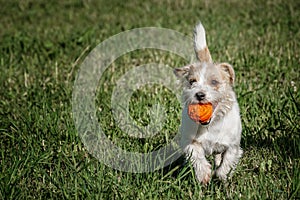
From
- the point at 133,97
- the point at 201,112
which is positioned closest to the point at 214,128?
the point at 201,112

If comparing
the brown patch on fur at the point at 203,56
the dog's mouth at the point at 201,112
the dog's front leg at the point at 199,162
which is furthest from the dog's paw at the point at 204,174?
the brown patch on fur at the point at 203,56

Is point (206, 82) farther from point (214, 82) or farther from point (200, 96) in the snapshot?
point (200, 96)

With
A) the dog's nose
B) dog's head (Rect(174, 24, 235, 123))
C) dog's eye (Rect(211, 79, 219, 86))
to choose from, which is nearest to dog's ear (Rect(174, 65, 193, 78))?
dog's head (Rect(174, 24, 235, 123))

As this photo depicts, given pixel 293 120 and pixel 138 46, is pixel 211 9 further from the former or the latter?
pixel 293 120

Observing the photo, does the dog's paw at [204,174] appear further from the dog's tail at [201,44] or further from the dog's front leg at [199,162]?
the dog's tail at [201,44]

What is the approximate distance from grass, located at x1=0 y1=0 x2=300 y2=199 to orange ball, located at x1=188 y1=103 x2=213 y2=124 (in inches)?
14.8

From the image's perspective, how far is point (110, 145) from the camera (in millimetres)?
4516

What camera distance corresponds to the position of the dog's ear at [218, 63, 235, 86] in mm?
4250

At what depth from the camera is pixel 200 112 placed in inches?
153

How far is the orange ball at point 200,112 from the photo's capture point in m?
3.87

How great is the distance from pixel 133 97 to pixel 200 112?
1955 millimetres

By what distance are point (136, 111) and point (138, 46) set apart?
2736mm

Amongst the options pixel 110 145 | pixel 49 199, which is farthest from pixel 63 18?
pixel 49 199

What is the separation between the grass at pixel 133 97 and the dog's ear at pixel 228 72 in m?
0.48
